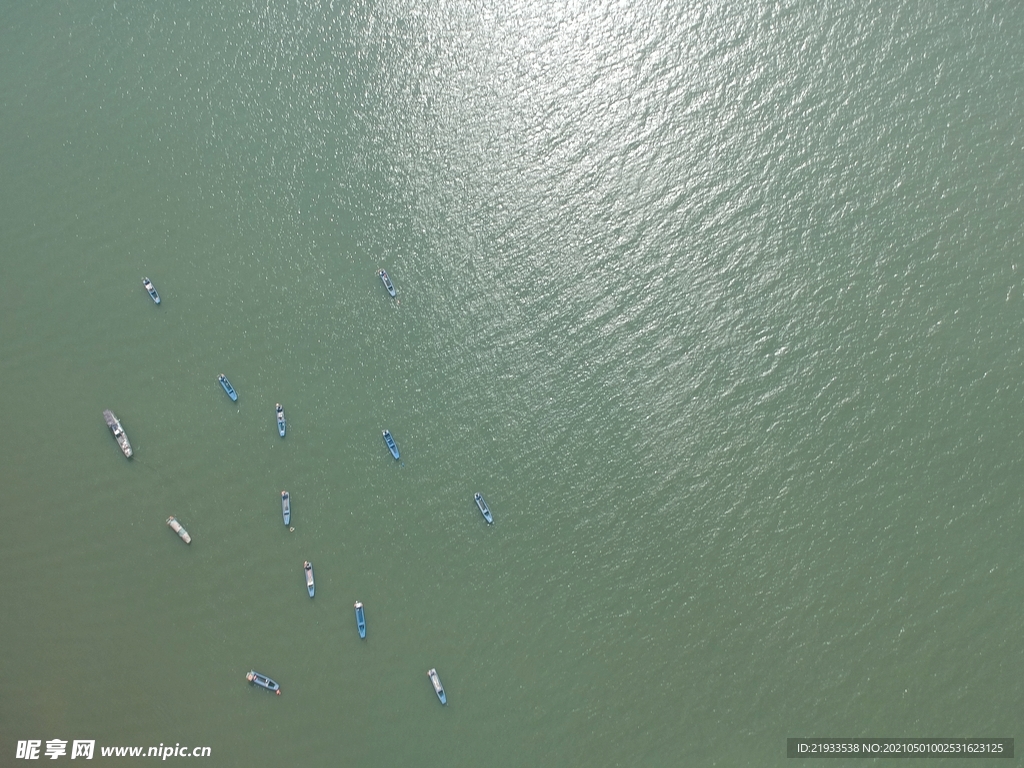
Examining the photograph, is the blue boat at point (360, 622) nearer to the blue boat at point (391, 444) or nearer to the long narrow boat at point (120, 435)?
the blue boat at point (391, 444)

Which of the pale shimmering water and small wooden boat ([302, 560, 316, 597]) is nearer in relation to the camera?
the pale shimmering water

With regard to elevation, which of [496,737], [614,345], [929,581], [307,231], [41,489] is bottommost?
[496,737]

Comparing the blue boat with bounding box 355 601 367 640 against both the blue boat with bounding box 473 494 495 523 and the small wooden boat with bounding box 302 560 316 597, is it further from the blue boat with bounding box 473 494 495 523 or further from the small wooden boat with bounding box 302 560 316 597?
the blue boat with bounding box 473 494 495 523

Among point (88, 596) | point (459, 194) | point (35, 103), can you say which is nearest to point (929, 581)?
point (459, 194)

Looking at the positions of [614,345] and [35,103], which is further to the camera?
[35,103]

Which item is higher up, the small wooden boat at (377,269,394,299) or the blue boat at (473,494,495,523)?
the small wooden boat at (377,269,394,299)

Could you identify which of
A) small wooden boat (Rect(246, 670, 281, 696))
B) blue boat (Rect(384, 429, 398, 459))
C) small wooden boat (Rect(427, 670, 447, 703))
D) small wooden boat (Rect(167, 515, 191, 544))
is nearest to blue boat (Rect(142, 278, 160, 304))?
small wooden boat (Rect(167, 515, 191, 544))

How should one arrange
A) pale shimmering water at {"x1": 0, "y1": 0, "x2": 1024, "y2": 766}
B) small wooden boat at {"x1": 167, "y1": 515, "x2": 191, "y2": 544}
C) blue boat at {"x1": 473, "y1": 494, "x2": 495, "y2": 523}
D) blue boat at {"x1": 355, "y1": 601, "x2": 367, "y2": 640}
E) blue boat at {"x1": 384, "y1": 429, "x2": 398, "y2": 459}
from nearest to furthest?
pale shimmering water at {"x1": 0, "y1": 0, "x2": 1024, "y2": 766}
blue boat at {"x1": 355, "y1": 601, "x2": 367, "y2": 640}
blue boat at {"x1": 473, "y1": 494, "x2": 495, "y2": 523}
small wooden boat at {"x1": 167, "y1": 515, "x2": 191, "y2": 544}
blue boat at {"x1": 384, "y1": 429, "x2": 398, "y2": 459}

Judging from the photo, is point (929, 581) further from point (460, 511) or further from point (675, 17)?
point (675, 17)
